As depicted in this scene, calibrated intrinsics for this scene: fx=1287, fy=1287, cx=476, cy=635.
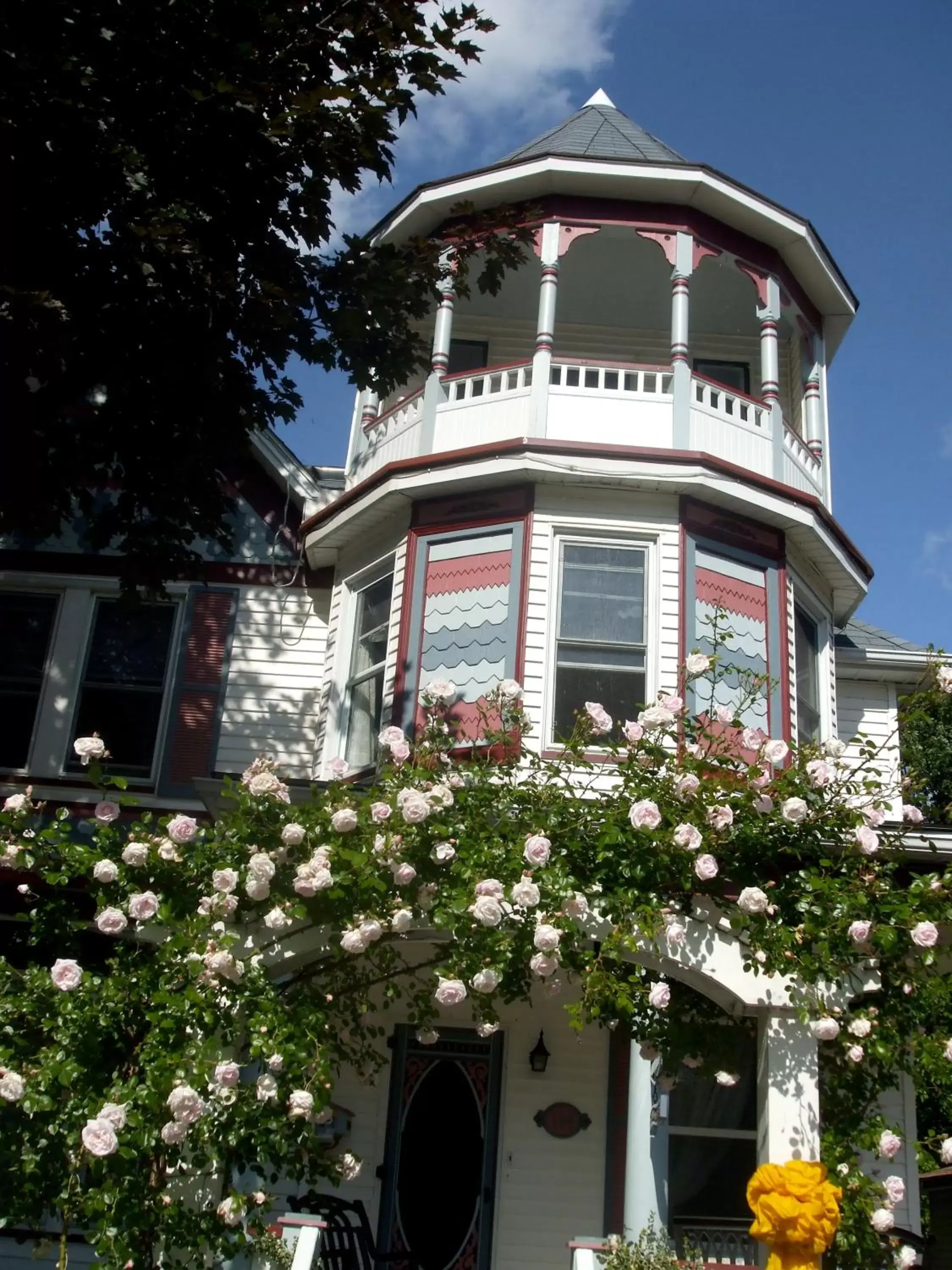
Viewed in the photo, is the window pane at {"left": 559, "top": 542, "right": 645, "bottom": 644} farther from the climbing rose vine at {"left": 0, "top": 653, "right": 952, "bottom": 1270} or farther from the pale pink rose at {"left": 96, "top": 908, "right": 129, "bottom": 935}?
the pale pink rose at {"left": 96, "top": 908, "right": 129, "bottom": 935}

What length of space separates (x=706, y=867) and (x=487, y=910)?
1194 millimetres

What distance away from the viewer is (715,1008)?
7.46 metres

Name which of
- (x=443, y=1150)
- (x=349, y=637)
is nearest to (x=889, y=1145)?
(x=443, y=1150)

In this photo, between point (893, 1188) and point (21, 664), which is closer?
point (893, 1188)

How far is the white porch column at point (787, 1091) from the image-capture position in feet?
22.4

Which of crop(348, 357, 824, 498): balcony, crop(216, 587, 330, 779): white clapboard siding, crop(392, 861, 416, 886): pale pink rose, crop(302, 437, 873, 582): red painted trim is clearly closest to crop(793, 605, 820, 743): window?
crop(302, 437, 873, 582): red painted trim

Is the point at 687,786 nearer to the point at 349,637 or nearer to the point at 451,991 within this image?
the point at 451,991

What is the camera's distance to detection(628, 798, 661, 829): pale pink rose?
22.4ft

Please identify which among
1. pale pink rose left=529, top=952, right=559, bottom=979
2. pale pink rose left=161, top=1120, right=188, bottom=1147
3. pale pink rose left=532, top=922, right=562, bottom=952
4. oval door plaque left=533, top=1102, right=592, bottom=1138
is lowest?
pale pink rose left=161, top=1120, right=188, bottom=1147

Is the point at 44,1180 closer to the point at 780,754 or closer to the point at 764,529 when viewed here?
the point at 780,754

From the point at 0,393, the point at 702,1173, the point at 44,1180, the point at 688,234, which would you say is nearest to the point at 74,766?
the point at 0,393

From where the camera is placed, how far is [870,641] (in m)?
13.0

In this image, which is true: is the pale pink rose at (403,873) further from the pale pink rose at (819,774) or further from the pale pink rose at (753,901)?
the pale pink rose at (819,774)

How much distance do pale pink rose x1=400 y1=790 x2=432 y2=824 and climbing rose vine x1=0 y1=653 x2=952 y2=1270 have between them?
0.04ft
